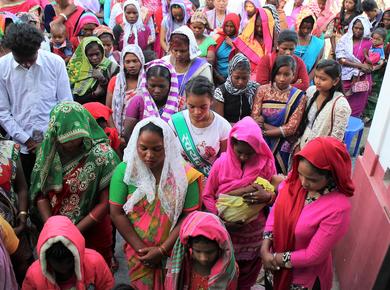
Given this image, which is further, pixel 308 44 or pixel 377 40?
pixel 377 40

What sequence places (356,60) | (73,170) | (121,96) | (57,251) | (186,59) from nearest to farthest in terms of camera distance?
(57,251) → (73,170) → (121,96) → (186,59) → (356,60)

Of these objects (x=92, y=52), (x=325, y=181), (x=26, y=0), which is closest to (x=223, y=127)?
(x=325, y=181)

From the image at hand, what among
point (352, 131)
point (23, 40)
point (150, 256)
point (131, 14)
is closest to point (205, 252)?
point (150, 256)

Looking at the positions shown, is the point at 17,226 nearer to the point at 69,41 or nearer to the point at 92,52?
the point at 92,52

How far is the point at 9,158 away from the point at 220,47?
377 cm

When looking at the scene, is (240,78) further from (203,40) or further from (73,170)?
(203,40)

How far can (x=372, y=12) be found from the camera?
299 inches

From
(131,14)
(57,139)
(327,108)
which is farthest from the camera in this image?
(131,14)

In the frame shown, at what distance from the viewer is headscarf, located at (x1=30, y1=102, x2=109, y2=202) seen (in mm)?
2457

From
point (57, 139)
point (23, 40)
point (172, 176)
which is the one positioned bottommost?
point (172, 176)

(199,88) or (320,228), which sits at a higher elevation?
(199,88)

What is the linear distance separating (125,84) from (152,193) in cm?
186

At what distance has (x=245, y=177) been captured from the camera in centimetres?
260

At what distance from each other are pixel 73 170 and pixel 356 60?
5.18m
